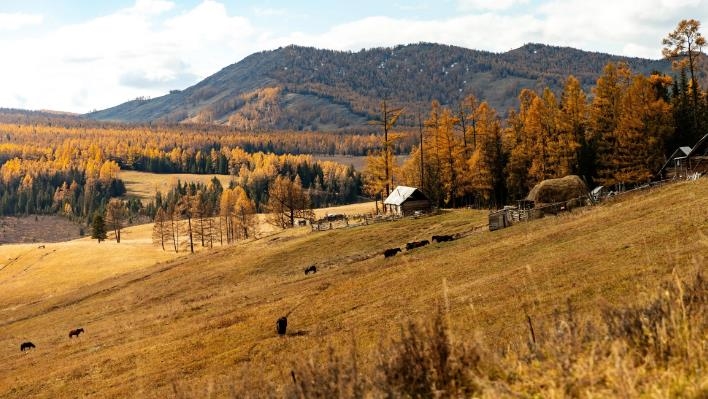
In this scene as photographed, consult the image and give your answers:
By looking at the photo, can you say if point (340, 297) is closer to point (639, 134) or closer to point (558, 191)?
point (558, 191)

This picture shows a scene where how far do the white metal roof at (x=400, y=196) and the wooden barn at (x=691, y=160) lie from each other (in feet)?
101

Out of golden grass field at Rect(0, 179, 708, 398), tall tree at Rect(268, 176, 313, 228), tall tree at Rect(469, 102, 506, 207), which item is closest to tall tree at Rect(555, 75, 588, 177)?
tall tree at Rect(469, 102, 506, 207)

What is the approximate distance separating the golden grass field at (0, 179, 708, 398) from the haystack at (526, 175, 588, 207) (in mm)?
6179

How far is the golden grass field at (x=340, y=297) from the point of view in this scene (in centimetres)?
1908

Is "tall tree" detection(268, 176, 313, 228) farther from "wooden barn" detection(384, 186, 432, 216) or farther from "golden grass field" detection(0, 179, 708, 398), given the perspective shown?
"golden grass field" detection(0, 179, 708, 398)

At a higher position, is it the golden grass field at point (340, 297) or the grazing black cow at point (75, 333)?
the golden grass field at point (340, 297)

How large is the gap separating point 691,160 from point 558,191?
17805mm

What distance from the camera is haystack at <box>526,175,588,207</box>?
176 feet

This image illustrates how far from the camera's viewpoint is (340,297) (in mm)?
32688

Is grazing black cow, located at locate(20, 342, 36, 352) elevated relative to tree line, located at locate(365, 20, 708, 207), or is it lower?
lower

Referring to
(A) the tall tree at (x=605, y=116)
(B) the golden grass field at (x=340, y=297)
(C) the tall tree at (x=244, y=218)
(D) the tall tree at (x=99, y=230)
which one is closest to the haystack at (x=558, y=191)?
(B) the golden grass field at (x=340, y=297)

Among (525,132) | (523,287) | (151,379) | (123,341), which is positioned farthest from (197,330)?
(525,132)

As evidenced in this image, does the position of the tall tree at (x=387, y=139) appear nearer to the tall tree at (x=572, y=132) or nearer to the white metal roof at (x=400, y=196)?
the white metal roof at (x=400, y=196)

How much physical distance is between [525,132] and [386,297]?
5107cm
